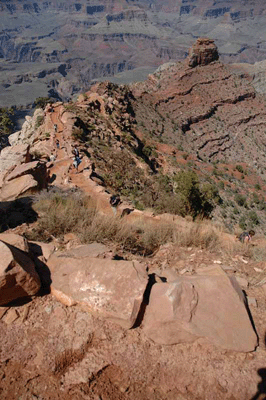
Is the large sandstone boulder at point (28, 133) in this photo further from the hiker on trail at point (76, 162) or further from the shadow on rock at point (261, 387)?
the shadow on rock at point (261, 387)

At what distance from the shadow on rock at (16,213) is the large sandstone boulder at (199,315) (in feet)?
14.6

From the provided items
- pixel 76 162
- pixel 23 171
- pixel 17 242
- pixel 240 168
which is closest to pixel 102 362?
pixel 17 242

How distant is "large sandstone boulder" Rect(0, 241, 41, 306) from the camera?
4102 millimetres

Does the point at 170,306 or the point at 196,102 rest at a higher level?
the point at 170,306

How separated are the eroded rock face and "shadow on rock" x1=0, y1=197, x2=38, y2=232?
5920cm

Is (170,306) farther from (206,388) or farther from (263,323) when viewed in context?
(263,323)

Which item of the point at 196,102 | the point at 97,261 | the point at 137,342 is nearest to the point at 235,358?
the point at 137,342

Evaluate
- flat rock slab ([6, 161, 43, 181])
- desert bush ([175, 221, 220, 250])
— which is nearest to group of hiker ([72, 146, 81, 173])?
flat rock slab ([6, 161, 43, 181])

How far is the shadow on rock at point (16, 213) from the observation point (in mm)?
7675

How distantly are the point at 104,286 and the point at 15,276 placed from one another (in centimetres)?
122

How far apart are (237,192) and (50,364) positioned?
3099cm

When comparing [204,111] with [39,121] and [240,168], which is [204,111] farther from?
[39,121]

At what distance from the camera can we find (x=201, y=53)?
59.6 m

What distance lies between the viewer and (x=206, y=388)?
12.2 ft
